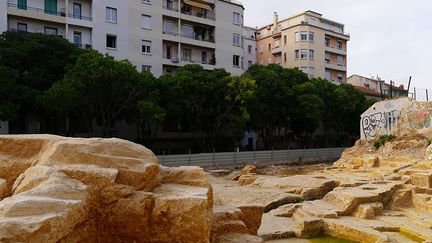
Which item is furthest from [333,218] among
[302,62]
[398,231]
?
[302,62]

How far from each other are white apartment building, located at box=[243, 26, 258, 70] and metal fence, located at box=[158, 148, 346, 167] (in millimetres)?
23632

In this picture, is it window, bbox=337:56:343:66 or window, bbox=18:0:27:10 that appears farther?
window, bbox=337:56:343:66

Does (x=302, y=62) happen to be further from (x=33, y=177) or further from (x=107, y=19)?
(x=33, y=177)

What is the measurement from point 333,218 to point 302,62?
45.4 meters

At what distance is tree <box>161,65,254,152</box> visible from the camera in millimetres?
32500

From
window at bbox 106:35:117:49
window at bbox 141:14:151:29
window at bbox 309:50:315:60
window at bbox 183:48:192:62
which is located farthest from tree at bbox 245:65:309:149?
window at bbox 309:50:315:60

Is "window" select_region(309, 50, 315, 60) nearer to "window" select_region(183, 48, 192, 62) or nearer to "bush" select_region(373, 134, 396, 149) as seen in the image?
"window" select_region(183, 48, 192, 62)

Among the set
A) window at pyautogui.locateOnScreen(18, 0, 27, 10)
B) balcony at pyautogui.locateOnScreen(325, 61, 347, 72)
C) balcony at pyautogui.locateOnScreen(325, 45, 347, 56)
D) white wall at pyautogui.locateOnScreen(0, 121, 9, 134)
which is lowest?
white wall at pyautogui.locateOnScreen(0, 121, 9, 134)

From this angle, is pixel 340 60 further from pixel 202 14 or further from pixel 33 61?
pixel 33 61

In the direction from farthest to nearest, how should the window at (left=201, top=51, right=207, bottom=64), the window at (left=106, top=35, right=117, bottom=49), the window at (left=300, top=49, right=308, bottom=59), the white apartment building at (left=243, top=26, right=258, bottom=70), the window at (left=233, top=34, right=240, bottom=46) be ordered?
the white apartment building at (left=243, top=26, right=258, bottom=70) → the window at (left=300, top=49, right=308, bottom=59) → the window at (left=233, top=34, right=240, bottom=46) → the window at (left=201, top=51, right=207, bottom=64) → the window at (left=106, top=35, right=117, bottom=49)

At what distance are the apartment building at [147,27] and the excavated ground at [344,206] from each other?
21926 millimetres

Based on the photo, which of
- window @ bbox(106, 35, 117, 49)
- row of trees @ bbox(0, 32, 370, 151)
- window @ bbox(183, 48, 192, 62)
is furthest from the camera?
window @ bbox(183, 48, 192, 62)

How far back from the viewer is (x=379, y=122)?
31859mm

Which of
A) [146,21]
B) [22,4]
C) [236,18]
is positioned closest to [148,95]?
[146,21]
